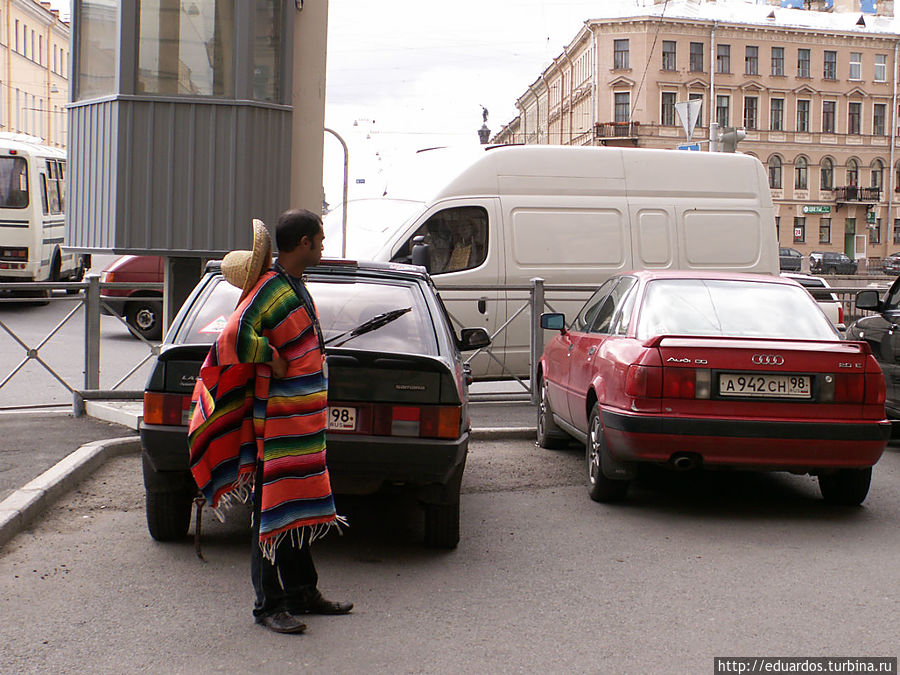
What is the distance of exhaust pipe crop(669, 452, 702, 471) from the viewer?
22.2ft

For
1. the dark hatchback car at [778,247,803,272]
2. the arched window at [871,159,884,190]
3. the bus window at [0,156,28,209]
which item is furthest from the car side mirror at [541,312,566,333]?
the arched window at [871,159,884,190]

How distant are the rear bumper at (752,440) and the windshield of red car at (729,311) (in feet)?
2.30

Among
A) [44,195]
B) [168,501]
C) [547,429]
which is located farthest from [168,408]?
[44,195]

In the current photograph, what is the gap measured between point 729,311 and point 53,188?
22.6m

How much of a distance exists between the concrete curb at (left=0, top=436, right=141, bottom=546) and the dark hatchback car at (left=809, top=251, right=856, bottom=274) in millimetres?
62313

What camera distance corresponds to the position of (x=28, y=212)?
24.8m

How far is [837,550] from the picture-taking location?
612 cm

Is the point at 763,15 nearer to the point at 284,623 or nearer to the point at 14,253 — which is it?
the point at 14,253

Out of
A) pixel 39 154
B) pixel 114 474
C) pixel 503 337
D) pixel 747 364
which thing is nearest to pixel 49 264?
pixel 39 154

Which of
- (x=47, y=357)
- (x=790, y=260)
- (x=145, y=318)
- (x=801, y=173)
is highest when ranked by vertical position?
(x=801, y=173)

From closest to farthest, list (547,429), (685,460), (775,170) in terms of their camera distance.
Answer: (685,460) → (547,429) → (775,170)

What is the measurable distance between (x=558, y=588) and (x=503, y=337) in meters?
7.24

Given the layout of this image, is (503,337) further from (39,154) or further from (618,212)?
(39,154)

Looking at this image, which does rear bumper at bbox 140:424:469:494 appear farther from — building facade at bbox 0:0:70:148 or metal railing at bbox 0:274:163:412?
building facade at bbox 0:0:70:148
